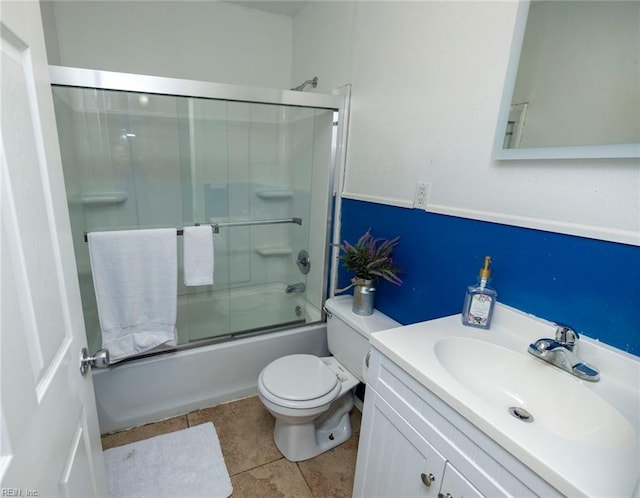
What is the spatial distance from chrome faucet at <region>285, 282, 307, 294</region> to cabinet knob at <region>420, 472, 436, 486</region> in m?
1.53

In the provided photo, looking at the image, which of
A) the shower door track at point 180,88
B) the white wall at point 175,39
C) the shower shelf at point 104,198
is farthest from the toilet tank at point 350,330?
the white wall at point 175,39

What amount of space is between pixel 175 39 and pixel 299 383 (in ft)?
7.68

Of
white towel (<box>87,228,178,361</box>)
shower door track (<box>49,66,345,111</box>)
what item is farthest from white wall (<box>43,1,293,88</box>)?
white towel (<box>87,228,178,361</box>)

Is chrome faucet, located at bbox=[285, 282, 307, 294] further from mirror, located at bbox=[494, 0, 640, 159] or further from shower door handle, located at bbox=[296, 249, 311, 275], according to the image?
mirror, located at bbox=[494, 0, 640, 159]

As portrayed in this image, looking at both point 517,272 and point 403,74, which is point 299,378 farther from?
point 403,74

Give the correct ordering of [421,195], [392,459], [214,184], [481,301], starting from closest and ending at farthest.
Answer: [392,459] < [481,301] < [421,195] < [214,184]

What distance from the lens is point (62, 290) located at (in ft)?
2.38

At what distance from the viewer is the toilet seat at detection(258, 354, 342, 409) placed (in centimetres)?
134

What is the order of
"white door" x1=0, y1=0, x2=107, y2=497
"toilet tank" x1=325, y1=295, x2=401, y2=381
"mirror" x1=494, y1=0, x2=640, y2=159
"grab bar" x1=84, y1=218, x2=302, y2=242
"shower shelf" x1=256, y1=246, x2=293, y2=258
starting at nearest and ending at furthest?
"white door" x1=0, y1=0, x2=107, y2=497 < "mirror" x1=494, y1=0, x2=640, y2=159 < "toilet tank" x1=325, y1=295, x2=401, y2=381 < "grab bar" x1=84, y1=218, x2=302, y2=242 < "shower shelf" x1=256, y1=246, x2=293, y2=258

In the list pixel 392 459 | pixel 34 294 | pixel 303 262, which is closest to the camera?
pixel 34 294

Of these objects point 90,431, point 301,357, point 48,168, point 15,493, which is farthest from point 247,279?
point 15,493

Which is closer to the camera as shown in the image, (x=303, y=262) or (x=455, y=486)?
(x=455, y=486)

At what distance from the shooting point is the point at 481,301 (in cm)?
105

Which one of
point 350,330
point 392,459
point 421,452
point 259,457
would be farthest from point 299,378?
point 421,452
